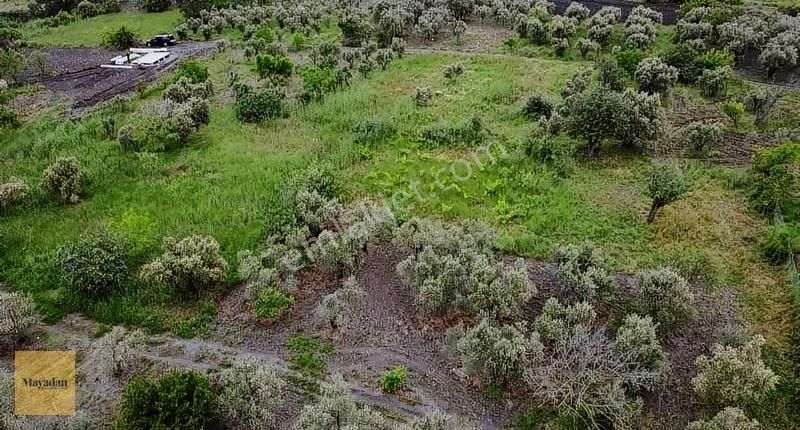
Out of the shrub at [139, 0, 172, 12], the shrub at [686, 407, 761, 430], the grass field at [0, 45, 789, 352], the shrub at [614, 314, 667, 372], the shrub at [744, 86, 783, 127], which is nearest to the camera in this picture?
the shrub at [686, 407, 761, 430]

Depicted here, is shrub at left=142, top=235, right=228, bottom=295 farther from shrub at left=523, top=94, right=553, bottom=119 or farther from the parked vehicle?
the parked vehicle

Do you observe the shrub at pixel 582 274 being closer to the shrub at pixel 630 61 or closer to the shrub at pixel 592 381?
the shrub at pixel 592 381

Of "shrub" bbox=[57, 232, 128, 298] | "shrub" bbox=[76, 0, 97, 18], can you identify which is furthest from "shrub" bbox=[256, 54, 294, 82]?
"shrub" bbox=[76, 0, 97, 18]

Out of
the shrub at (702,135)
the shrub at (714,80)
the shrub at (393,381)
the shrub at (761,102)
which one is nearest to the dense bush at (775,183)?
the shrub at (702,135)

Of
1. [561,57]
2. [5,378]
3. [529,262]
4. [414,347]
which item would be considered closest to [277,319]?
[414,347]

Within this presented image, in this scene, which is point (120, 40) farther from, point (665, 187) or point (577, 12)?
point (665, 187)

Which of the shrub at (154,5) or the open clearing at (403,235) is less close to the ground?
the shrub at (154,5)
